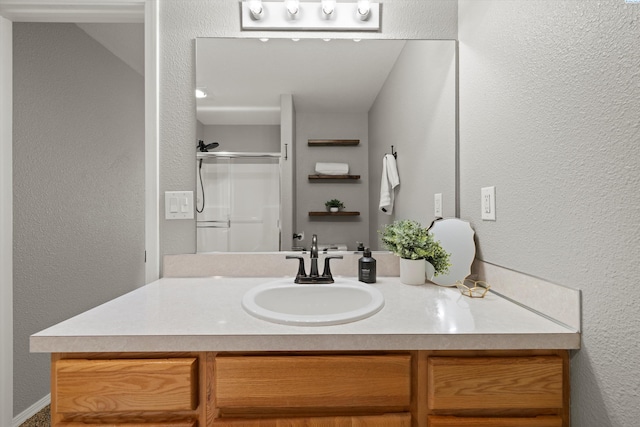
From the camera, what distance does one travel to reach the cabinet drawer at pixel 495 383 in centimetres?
80

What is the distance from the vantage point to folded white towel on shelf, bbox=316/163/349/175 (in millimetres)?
1538

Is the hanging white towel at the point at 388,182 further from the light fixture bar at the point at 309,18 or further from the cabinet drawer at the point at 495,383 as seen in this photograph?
the cabinet drawer at the point at 495,383

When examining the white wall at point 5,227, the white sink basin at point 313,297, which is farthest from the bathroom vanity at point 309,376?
the white wall at point 5,227

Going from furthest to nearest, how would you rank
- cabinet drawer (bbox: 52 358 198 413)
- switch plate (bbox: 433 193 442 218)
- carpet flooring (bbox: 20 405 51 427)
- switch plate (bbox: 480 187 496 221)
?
carpet flooring (bbox: 20 405 51 427), switch plate (bbox: 433 193 442 218), switch plate (bbox: 480 187 496 221), cabinet drawer (bbox: 52 358 198 413)

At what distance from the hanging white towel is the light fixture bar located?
593 millimetres

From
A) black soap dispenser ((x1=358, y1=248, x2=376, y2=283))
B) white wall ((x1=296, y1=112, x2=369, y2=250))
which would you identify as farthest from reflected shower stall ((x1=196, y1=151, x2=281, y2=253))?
black soap dispenser ((x1=358, y1=248, x2=376, y2=283))

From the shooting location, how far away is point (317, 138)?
1530 millimetres

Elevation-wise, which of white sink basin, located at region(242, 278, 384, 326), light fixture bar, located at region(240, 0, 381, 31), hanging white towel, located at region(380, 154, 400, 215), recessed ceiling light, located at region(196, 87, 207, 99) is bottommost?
white sink basin, located at region(242, 278, 384, 326)

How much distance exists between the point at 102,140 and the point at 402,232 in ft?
8.33

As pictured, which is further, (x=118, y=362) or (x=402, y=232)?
(x=402, y=232)

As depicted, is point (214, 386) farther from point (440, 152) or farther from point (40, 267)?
point (40, 267)

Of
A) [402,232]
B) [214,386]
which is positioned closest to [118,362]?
[214,386]

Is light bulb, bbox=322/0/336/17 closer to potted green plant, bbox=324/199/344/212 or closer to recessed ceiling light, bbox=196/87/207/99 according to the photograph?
recessed ceiling light, bbox=196/87/207/99

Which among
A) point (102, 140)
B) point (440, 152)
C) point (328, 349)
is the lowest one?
point (328, 349)
